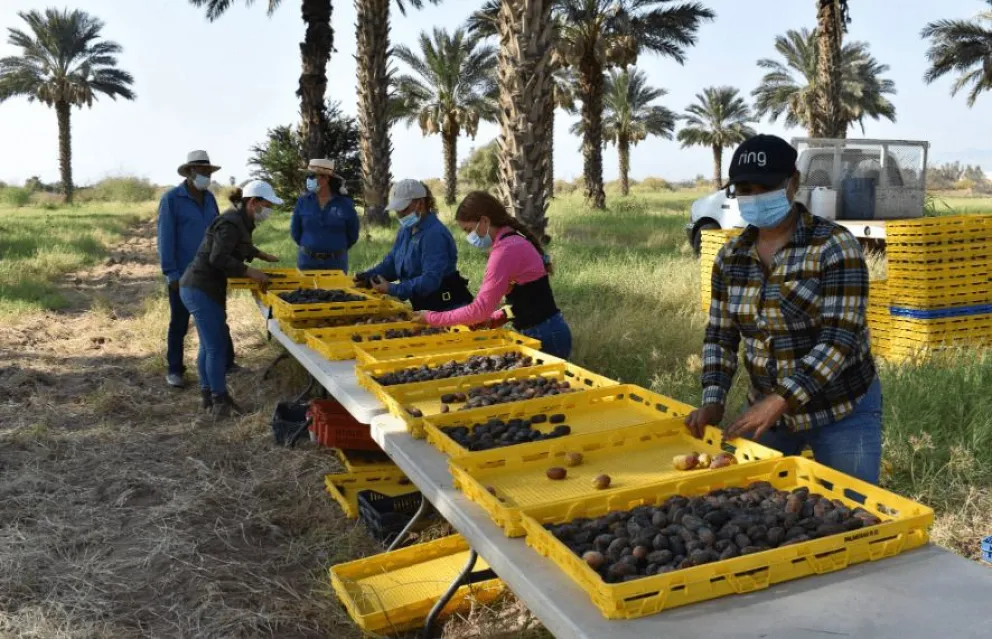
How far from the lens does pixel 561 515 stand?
7.80 ft

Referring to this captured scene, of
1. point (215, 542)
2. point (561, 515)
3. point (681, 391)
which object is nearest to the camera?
point (561, 515)

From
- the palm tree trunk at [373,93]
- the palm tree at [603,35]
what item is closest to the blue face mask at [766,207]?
the palm tree trunk at [373,93]

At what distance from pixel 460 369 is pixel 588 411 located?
90cm

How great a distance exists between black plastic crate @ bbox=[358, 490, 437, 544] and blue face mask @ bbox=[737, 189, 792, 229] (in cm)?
228

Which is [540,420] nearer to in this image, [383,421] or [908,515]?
[383,421]

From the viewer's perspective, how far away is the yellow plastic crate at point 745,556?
190 cm

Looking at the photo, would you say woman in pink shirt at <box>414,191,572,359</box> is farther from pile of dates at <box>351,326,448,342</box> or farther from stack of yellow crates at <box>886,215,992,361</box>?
stack of yellow crates at <box>886,215,992,361</box>

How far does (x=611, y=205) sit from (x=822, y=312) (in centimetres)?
2730

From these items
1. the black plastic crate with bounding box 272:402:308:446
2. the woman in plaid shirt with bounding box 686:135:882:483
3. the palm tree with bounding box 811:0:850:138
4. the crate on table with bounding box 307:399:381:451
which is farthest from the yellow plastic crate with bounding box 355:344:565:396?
the palm tree with bounding box 811:0:850:138

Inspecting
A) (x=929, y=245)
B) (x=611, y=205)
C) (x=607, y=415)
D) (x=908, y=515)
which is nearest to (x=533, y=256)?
(x=607, y=415)

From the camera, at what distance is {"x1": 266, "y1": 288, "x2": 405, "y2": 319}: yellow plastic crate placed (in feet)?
18.0

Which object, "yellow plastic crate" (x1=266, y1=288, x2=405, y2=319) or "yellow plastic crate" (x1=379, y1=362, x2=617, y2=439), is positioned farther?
"yellow plastic crate" (x1=266, y1=288, x2=405, y2=319)

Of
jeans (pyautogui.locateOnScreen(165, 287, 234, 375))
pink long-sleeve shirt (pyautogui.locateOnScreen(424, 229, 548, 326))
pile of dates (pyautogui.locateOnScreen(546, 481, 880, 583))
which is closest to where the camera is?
pile of dates (pyautogui.locateOnScreen(546, 481, 880, 583))

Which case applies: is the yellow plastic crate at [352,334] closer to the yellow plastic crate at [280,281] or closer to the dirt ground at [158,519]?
the dirt ground at [158,519]
